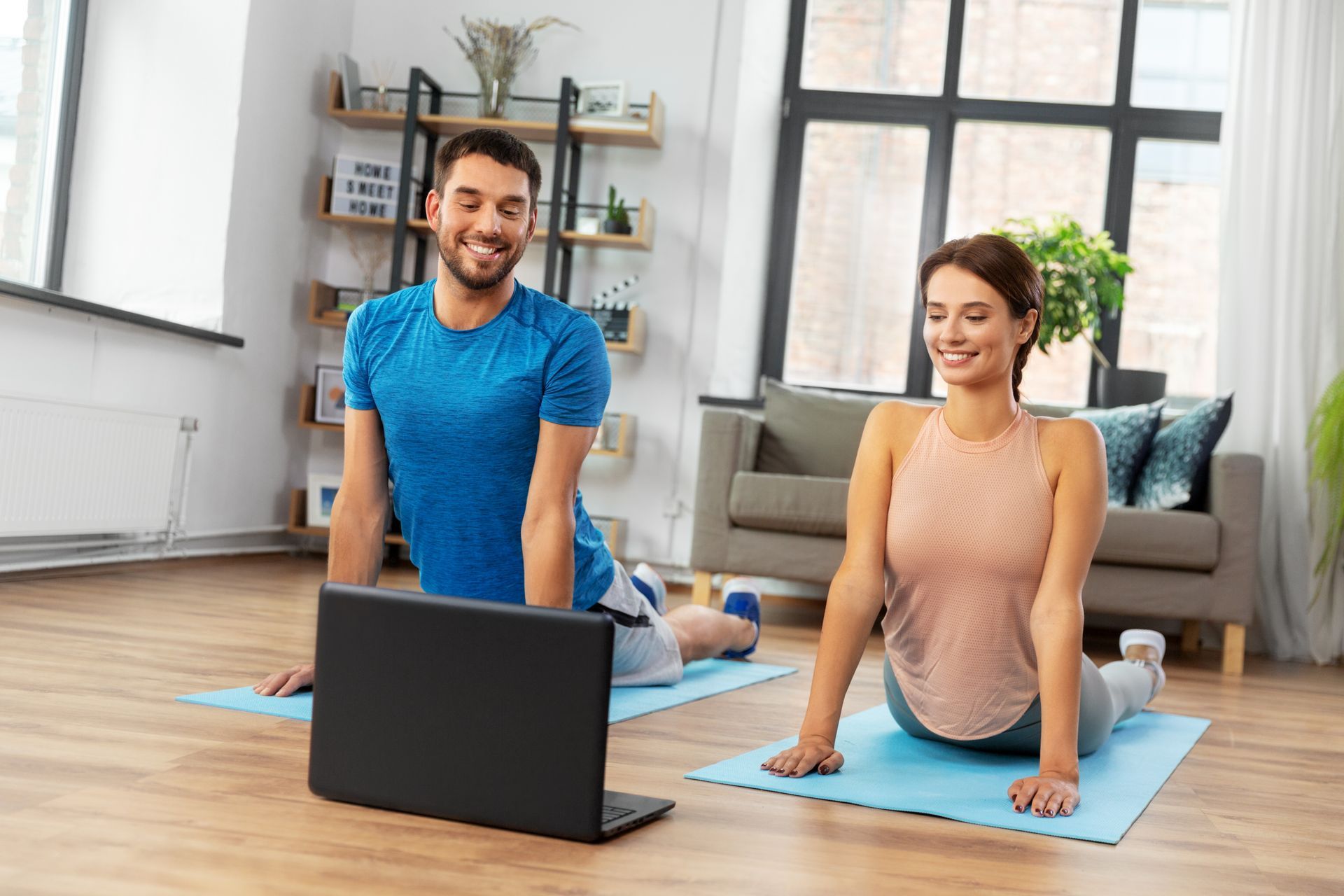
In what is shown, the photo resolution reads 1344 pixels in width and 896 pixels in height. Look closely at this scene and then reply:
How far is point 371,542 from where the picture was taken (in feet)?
6.02

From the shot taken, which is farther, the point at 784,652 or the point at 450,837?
the point at 784,652

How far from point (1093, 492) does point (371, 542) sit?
1.01m

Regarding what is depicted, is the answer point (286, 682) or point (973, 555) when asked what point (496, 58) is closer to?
point (286, 682)

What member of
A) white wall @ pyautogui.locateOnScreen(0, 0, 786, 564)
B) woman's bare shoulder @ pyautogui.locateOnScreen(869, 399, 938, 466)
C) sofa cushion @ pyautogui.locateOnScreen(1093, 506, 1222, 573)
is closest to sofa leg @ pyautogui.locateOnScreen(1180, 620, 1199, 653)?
sofa cushion @ pyautogui.locateOnScreen(1093, 506, 1222, 573)

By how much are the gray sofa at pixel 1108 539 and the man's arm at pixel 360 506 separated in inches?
77.5

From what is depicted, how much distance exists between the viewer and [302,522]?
4.92 metres

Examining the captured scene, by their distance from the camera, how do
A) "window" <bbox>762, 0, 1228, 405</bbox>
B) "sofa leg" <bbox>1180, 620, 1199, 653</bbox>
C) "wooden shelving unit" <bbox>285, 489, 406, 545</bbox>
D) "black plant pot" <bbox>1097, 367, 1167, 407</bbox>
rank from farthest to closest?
"window" <bbox>762, 0, 1228, 405</bbox> → "wooden shelving unit" <bbox>285, 489, 406, 545</bbox> → "black plant pot" <bbox>1097, 367, 1167, 407</bbox> → "sofa leg" <bbox>1180, 620, 1199, 653</bbox>

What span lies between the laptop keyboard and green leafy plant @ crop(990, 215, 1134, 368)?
327cm

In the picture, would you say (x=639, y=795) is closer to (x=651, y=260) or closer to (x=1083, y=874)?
(x=1083, y=874)

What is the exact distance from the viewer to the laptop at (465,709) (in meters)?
1.25

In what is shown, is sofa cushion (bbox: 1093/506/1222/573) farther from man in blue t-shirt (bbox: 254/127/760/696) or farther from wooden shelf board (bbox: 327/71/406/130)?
wooden shelf board (bbox: 327/71/406/130)

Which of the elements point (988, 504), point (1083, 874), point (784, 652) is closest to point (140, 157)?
point (784, 652)

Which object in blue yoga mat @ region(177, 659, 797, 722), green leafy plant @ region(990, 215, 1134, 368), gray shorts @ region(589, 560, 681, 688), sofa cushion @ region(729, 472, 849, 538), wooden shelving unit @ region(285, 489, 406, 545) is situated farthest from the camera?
wooden shelving unit @ region(285, 489, 406, 545)

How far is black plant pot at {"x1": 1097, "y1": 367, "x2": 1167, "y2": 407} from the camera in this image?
4.45 meters
